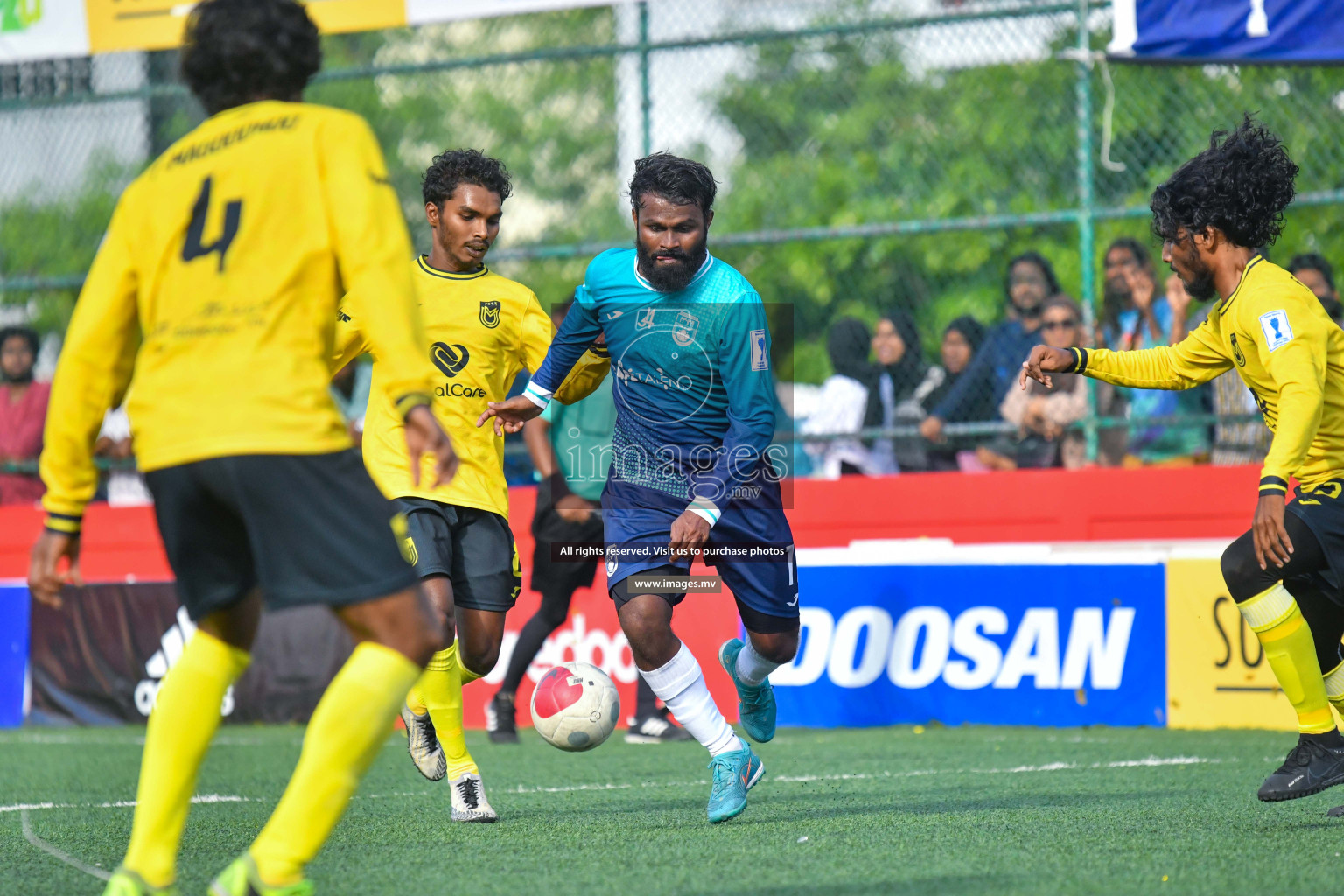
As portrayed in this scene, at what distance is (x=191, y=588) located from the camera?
3535 millimetres

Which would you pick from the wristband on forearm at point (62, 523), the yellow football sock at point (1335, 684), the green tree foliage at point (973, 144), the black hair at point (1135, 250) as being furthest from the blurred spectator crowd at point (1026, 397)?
the wristband on forearm at point (62, 523)

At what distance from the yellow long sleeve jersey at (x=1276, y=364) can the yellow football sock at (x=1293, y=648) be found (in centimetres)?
44

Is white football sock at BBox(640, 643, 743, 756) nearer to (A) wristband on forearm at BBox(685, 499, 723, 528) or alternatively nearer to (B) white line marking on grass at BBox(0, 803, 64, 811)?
(A) wristband on forearm at BBox(685, 499, 723, 528)

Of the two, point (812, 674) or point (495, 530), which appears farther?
point (812, 674)

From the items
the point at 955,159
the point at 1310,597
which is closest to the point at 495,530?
the point at 1310,597

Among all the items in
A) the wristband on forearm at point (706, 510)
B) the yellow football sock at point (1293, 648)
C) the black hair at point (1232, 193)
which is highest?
the black hair at point (1232, 193)

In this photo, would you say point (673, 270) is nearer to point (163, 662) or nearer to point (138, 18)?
point (163, 662)

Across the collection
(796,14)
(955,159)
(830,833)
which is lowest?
(830,833)

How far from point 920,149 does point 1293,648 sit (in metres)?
11.1

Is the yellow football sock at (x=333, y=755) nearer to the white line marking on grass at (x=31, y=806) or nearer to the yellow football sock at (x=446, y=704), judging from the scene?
the yellow football sock at (x=446, y=704)

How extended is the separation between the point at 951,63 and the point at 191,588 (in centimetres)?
884

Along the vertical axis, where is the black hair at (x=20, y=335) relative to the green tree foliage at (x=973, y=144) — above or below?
below

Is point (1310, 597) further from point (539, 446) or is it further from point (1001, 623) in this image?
point (539, 446)

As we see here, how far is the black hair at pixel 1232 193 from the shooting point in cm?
530
